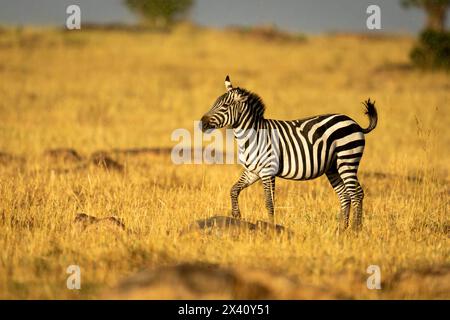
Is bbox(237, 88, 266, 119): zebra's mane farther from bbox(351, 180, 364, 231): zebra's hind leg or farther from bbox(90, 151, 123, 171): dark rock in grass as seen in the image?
bbox(90, 151, 123, 171): dark rock in grass

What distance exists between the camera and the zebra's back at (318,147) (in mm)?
9922

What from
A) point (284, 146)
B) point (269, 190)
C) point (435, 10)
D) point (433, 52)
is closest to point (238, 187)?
point (269, 190)

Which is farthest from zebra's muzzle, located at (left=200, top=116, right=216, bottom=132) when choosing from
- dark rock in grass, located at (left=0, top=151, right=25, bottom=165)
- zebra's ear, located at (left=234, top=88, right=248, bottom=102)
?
dark rock in grass, located at (left=0, top=151, right=25, bottom=165)

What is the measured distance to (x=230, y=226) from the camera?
875 cm

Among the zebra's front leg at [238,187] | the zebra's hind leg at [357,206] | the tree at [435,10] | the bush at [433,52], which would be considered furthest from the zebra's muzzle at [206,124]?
the tree at [435,10]

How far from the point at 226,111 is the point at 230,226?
174 cm

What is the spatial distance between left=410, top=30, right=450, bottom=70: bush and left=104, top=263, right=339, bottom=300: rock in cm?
2643

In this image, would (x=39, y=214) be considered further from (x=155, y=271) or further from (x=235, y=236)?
(x=155, y=271)

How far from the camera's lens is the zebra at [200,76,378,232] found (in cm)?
978

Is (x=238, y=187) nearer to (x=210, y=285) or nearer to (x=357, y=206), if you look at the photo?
(x=357, y=206)

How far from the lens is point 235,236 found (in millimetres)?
8617

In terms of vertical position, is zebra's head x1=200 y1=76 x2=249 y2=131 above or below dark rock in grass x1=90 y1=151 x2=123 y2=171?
above

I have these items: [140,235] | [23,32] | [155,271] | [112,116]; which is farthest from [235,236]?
[23,32]

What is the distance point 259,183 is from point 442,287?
22.4ft
